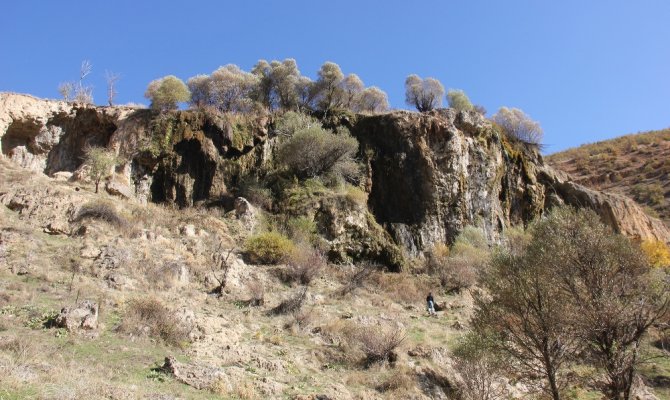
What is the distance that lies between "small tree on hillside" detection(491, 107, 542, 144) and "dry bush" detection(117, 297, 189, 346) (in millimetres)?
29770

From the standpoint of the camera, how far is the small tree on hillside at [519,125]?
36072 millimetres

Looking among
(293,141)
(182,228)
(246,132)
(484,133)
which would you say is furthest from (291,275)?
(484,133)

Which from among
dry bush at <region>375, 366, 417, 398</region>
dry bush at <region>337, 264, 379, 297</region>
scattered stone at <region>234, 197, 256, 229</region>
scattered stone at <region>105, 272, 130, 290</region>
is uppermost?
scattered stone at <region>234, 197, 256, 229</region>

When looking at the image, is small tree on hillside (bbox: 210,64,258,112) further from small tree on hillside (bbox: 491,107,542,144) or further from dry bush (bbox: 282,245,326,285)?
small tree on hillside (bbox: 491,107,542,144)

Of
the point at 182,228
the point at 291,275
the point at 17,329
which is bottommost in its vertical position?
the point at 17,329

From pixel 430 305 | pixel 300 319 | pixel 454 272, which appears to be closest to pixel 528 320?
pixel 300 319

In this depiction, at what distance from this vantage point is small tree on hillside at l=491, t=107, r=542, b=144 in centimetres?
3607

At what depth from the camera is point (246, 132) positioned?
2833cm

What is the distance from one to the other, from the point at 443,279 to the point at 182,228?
1213cm

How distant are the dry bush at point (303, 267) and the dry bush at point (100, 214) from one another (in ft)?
21.2

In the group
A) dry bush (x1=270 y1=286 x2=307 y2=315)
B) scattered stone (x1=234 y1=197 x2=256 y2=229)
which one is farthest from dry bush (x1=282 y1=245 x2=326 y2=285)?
scattered stone (x1=234 y1=197 x2=256 y2=229)

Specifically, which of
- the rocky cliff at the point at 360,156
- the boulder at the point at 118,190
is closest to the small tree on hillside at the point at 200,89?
the rocky cliff at the point at 360,156

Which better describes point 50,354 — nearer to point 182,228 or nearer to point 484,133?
point 182,228

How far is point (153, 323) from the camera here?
12141 mm
